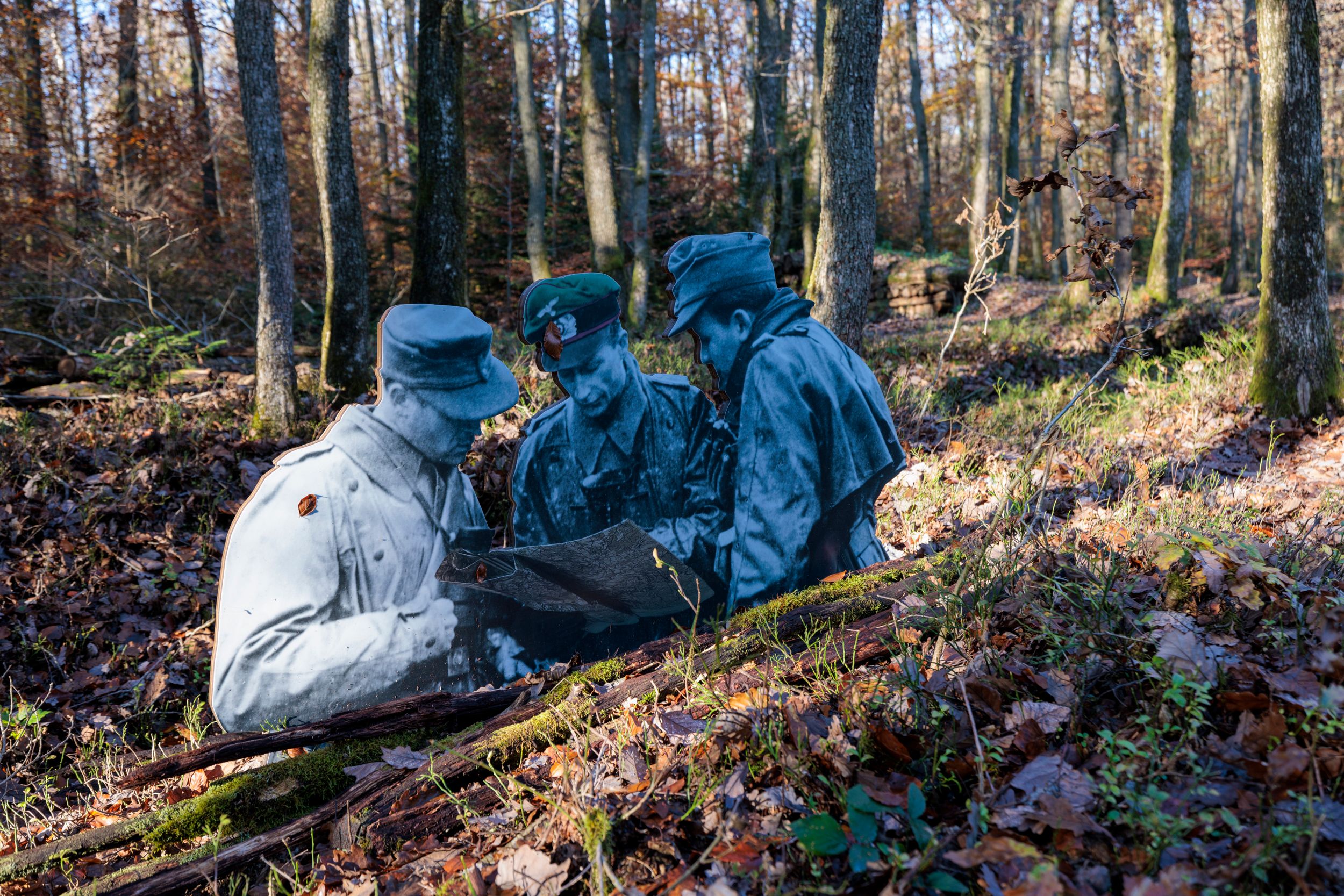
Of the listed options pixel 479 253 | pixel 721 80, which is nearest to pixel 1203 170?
pixel 721 80

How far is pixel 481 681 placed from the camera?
3.80 m

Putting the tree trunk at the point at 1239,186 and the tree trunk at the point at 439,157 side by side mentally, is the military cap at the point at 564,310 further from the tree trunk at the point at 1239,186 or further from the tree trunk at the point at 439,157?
the tree trunk at the point at 1239,186

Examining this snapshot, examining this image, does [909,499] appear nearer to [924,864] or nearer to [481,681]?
[481,681]

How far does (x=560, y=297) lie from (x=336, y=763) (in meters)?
2.23

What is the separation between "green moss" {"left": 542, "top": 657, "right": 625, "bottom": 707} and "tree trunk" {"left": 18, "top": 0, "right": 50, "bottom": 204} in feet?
48.9

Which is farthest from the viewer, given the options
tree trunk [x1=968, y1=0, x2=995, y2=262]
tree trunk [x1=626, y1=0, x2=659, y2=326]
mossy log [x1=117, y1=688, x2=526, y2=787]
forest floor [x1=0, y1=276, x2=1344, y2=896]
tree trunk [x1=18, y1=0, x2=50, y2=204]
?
tree trunk [x1=968, y1=0, x2=995, y2=262]

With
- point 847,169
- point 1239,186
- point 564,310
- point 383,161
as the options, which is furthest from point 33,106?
point 1239,186

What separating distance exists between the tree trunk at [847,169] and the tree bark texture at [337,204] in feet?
14.9

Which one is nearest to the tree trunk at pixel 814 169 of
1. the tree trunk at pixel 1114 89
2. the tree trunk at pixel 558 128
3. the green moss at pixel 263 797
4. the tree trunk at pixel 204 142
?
the tree trunk at pixel 1114 89

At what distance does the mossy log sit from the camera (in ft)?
9.56

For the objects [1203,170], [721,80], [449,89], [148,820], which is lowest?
[148,820]

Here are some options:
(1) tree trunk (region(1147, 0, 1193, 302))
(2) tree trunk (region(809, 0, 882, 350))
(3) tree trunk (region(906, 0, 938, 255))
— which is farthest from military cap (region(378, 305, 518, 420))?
(3) tree trunk (region(906, 0, 938, 255))

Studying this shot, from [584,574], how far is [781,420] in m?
1.20

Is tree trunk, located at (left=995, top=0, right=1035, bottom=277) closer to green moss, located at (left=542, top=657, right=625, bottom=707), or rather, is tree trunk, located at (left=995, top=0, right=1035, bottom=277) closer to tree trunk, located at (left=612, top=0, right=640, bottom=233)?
tree trunk, located at (left=612, top=0, right=640, bottom=233)
